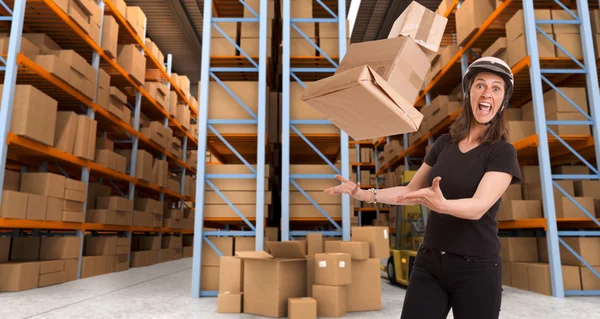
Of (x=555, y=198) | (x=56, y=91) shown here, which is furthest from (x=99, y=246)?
(x=555, y=198)

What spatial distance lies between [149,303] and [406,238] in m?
4.18

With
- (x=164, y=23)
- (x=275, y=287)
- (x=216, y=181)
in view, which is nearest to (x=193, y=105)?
(x=164, y=23)

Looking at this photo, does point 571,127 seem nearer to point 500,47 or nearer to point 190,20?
point 500,47

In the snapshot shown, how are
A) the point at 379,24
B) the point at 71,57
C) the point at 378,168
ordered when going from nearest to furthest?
1. the point at 71,57
2. the point at 379,24
3. the point at 378,168

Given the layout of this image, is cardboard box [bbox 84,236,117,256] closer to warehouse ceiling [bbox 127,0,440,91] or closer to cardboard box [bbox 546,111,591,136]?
warehouse ceiling [bbox 127,0,440,91]

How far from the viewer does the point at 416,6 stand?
205 cm

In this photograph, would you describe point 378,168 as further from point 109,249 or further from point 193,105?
point 109,249

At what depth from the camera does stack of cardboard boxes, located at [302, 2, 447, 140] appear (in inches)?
67.7

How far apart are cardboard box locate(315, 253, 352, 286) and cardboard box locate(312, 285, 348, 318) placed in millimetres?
61

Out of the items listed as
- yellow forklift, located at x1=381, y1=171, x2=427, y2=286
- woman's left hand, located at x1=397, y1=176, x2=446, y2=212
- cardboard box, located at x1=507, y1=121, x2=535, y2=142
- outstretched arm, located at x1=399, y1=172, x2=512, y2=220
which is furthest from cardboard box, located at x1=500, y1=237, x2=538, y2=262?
woman's left hand, located at x1=397, y1=176, x2=446, y2=212

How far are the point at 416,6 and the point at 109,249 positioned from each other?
7.82 m

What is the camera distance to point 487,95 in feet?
4.70

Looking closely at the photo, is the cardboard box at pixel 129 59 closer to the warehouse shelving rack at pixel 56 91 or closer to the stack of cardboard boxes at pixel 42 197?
the warehouse shelving rack at pixel 56 91

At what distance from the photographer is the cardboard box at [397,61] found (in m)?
1.84
